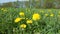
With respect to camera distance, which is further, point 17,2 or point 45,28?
point 17,2

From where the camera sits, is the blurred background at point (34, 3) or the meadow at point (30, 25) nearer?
the meadow at point (30, 25)

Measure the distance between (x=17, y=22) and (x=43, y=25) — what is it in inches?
6.3

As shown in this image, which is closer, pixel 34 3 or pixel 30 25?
pixel 30 25

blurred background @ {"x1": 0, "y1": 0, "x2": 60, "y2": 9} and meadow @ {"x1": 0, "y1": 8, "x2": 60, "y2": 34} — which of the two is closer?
meadow @ {"x1": 0, "y1": 8, "x2": 60, "y2": 34}

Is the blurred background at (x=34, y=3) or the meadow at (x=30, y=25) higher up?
the meadow at (x=30, y=25)

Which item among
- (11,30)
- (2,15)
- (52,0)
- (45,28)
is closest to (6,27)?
(11,30)

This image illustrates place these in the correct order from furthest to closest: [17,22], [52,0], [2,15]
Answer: [52,0] → [2,15] → [17,22]

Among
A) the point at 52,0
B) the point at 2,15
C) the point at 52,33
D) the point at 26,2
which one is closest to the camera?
the point at 52,33

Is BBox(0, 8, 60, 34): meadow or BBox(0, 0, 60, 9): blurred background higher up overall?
A: BBox(0, 8, 60, 34): meadow

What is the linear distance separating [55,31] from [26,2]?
228 inches

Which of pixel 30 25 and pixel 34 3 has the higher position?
pixel 30 25

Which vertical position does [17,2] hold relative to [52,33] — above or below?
below

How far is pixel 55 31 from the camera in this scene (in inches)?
37.6

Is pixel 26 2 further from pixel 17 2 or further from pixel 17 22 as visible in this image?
pixel 17 22
